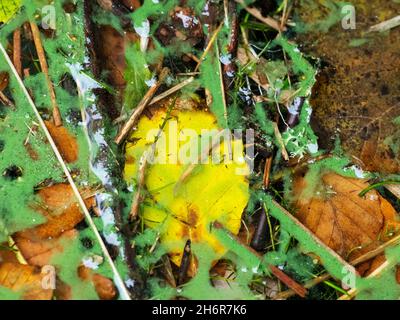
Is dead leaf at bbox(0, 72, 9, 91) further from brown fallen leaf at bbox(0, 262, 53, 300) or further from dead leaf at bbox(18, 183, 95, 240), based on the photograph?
brown fallen leaf at bbox(0, 262, 53, 300)

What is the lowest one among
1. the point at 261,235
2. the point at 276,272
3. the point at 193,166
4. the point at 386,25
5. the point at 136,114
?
the point at 276,272

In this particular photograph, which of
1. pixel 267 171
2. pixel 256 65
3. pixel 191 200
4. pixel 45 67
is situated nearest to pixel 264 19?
pixel 256 65

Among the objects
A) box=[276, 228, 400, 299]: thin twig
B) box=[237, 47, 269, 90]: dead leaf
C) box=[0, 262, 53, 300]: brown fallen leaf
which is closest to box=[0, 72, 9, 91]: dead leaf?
box=[0, 262, 53, 300]: brown fallen leaf

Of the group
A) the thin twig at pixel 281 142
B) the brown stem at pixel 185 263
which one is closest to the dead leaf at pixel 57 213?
the brown stem at pixel 185 263

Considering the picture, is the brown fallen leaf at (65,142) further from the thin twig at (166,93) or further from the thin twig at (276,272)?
the thin twig at (276,272)

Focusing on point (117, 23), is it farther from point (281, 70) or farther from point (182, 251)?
point (182, 251)

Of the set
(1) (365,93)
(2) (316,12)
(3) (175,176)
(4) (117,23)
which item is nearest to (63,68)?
(4) (117,23)

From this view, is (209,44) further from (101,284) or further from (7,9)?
(101,284)
